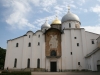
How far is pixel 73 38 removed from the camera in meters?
27.6

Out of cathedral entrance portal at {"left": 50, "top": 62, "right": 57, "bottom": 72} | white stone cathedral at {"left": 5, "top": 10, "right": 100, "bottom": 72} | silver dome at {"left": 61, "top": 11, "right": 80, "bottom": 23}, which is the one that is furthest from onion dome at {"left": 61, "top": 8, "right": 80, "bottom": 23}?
cathedral entrance portal at {"left": 50, "top": 62, "right": 57, "bottom": 72}

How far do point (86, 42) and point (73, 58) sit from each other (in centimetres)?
490

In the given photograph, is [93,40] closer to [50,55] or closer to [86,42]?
[86,42]

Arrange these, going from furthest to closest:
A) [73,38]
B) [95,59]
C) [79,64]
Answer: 1. [73,38]
2. [79,64]
3. [95,59]

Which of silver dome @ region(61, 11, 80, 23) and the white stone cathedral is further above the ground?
silver dome @ region(61, 11, 80, 23)

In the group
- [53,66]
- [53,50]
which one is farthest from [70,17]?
[53,66]

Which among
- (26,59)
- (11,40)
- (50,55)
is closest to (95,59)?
(50,55)

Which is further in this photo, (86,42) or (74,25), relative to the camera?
(74,25)

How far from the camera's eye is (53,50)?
2733 centimetres

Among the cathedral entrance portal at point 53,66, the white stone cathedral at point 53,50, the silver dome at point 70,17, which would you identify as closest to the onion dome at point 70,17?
the silver dome at point 70,17

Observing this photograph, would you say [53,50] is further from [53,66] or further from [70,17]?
[70,17]

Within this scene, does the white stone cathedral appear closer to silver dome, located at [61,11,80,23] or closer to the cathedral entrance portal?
→ the cathedral entrance portal

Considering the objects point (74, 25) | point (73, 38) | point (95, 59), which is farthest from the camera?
point (74, 25)

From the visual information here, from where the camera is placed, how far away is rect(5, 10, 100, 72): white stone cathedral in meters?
26.0
